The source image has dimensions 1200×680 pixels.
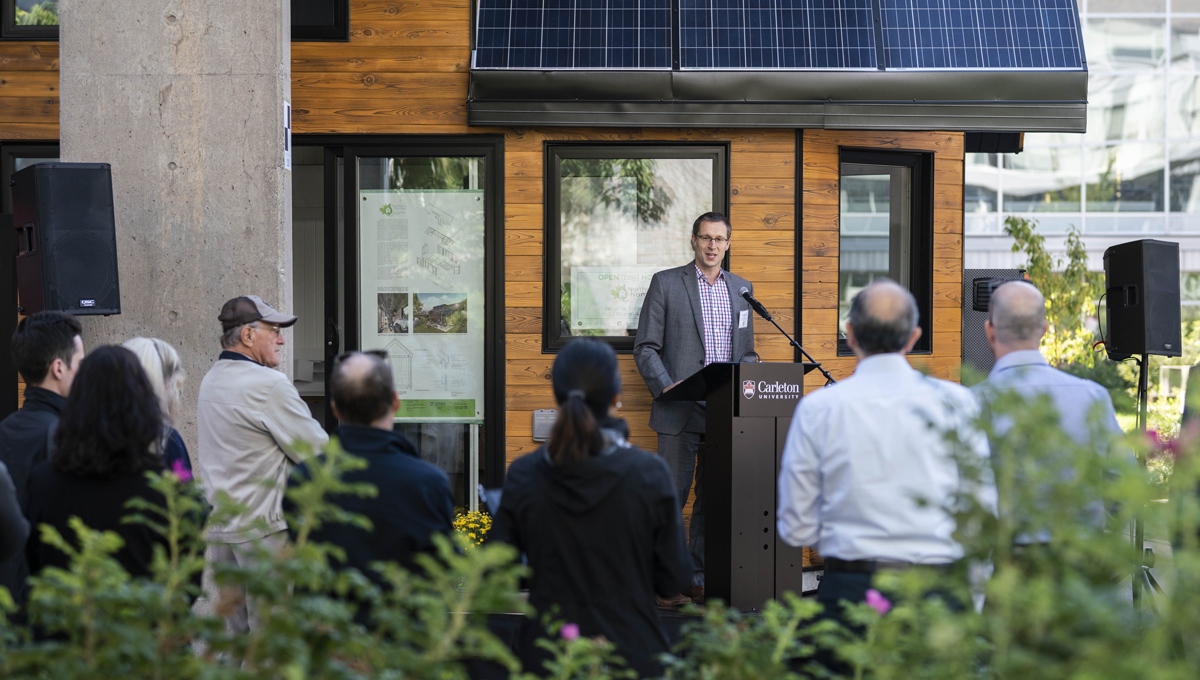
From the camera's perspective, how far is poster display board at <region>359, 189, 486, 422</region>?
627cm

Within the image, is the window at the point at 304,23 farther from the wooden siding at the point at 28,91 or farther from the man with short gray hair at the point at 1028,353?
the man with short gray hair at the point at 1028,353

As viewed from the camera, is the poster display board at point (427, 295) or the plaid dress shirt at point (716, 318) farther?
the poster display board at point (427, 295)

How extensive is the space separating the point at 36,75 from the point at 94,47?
1.75 meters

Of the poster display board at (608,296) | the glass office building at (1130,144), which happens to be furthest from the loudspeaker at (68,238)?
the glass office building at (1130,144)

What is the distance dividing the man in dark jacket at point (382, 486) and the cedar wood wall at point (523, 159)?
3.46 m

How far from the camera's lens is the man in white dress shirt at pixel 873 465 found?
8.52ft

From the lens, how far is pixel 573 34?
240 inches

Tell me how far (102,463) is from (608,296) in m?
3.91

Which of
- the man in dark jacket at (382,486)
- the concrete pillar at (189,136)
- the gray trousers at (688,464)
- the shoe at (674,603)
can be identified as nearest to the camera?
the man in dark jacket at (382,486)

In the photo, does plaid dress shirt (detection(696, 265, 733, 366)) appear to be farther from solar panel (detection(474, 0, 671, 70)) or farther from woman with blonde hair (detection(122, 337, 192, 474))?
woman with blonde hair (detection(122, 337, 192, 474))

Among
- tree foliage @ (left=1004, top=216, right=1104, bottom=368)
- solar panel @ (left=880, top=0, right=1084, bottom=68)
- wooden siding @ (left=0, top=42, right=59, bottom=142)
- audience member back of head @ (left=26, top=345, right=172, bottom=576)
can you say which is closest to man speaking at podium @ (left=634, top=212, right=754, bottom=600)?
solar panel @ (left=880, top=0, right=1084, bottom=68)

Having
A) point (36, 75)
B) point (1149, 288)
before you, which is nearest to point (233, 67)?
point (36, 75)

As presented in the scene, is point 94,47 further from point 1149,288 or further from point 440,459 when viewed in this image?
point 1149,288

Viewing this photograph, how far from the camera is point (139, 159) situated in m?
4.83
